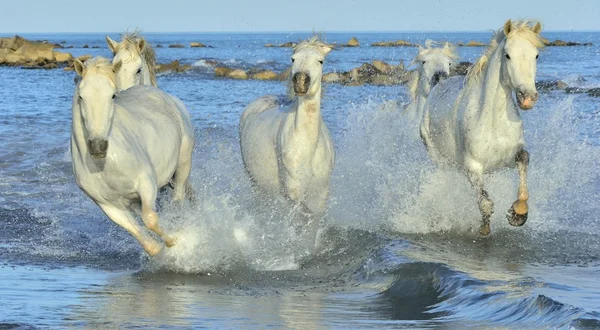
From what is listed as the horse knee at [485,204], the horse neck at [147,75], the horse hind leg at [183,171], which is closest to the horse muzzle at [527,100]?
the horse knee at [485,204]

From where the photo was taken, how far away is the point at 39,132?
1939 centimetres

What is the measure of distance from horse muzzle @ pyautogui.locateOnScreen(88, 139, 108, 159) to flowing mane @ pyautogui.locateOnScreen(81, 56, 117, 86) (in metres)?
0.45

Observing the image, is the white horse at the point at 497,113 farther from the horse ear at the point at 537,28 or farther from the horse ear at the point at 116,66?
the horse ear at the point at 116,66

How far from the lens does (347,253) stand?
8.67 metres

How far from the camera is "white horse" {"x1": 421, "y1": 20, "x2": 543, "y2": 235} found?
827 centimetres

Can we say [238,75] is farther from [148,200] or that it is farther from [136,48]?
[148,200]

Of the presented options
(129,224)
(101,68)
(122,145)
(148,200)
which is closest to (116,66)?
(101,68)

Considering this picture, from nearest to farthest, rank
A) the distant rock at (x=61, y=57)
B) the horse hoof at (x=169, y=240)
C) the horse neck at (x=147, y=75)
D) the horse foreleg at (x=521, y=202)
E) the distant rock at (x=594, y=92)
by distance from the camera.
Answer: the horse hoof at (x=169, y=240)
the horse foreleg at (x=521, y=202)
the horse neck at (x=147, y=75)
the distant rock at (x=594, y=92)
the distant rock at (x=61, y=57)

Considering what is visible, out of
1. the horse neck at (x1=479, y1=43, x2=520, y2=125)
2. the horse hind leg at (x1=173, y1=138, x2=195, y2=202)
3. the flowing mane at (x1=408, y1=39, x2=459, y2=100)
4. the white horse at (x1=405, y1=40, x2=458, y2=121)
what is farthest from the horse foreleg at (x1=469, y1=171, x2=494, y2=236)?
the flowing mane at (x1=408, y1=39, x2=459, y2=100)

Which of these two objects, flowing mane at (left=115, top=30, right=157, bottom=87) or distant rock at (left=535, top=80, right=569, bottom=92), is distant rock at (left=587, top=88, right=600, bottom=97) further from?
flowing mane at (left=115, top=30, right=157, bottom=87)

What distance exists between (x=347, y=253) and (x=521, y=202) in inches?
61.0

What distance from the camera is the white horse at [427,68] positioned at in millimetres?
11992

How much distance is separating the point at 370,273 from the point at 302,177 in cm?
111

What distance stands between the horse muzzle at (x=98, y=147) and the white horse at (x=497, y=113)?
3393mm
